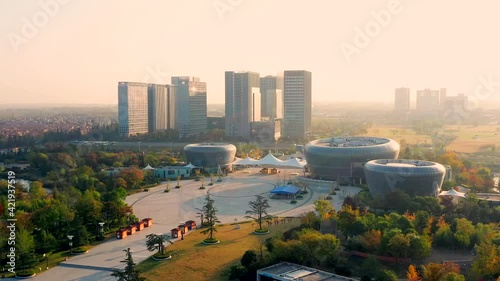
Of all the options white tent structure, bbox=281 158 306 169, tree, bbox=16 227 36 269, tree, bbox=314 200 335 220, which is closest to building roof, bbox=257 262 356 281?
tree, bbox=314 200 335 220

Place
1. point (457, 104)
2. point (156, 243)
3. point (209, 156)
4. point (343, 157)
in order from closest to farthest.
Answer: point (156, 243)
point (343, 157)
point (209, 156)
point (457, 104)

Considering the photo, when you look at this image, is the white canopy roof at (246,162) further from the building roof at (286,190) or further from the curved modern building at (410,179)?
the curved modern building at (410,179)

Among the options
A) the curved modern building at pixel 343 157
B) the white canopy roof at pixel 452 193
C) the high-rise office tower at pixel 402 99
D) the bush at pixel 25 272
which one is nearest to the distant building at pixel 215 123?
the curved modern building at pixel 343 157

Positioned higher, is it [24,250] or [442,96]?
[442,96]

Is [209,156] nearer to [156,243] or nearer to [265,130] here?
[156,243]

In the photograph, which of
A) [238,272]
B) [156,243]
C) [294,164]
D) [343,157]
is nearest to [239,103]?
[294,164]

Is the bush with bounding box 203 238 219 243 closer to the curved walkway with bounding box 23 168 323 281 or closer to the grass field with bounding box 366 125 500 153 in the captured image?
the curved walkway with bounding box 23 168 323 281

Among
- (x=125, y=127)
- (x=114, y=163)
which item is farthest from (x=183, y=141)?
(x=114, y=163)

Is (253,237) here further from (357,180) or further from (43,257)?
(357,180)
